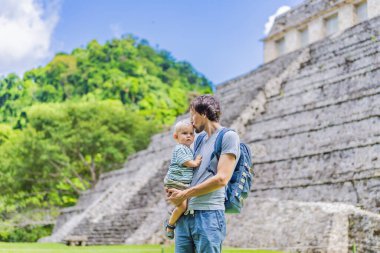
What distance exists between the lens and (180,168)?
3387 mm

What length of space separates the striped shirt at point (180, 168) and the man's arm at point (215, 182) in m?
0.14

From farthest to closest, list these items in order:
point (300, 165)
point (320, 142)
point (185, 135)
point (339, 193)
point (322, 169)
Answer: point (320, 142) < point (300, 165) < point (322, 169) < point (339, 193) < point (185, 135)

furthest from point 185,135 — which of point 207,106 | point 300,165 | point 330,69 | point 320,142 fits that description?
point 330,69

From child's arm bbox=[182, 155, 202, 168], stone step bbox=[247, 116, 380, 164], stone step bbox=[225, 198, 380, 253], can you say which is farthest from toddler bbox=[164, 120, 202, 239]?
Result: stone step bbox=[247, 116, 380, 164]

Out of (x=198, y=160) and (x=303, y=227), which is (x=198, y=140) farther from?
(x=303, y=227)

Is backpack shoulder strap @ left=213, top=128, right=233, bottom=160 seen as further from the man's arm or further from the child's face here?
the child's face

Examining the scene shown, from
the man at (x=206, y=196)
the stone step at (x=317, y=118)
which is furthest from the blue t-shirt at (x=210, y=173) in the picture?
the stone step at (x=317, y=118)

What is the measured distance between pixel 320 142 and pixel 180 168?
9.40 m

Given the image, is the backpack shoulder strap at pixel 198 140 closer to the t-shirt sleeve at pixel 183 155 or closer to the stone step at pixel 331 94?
the t-shirt sleeve at pixel 183 155

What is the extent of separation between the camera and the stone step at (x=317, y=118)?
1201 cm

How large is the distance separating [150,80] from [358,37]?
27616 millimetres

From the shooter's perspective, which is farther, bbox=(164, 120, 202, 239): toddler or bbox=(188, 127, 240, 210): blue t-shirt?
bbox=(164, 120, 202, 239): toddler

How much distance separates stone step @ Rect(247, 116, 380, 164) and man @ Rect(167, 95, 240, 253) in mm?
8089

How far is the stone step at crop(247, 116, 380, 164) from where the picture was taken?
11.2m
